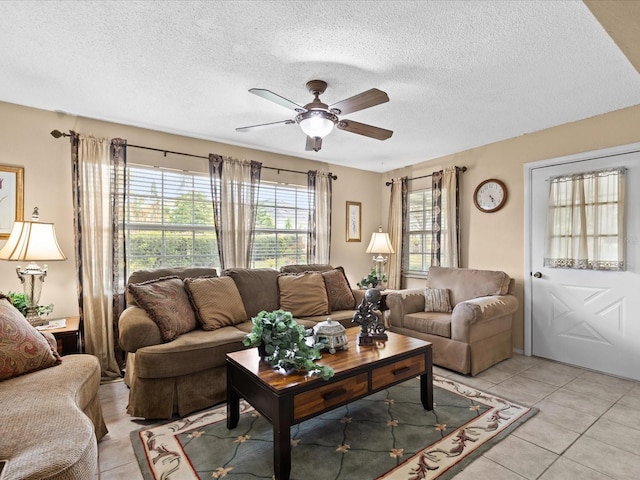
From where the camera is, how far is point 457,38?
197 cm

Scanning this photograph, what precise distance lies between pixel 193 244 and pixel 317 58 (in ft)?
8.03

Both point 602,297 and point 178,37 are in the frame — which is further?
point 602,297

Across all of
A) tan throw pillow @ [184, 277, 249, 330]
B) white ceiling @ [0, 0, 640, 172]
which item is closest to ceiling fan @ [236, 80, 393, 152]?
white ceiling @ [0, 0, 640, 172]

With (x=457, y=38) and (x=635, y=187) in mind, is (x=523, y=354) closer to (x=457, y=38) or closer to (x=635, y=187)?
(x=635, y=187)

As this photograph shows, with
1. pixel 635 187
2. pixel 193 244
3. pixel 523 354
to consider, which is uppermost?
pixel 635 187

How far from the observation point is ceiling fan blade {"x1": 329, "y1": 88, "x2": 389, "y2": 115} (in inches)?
82.7

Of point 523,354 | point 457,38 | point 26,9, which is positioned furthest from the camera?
point 523,354

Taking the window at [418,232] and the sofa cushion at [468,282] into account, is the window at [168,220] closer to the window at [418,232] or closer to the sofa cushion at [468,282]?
the sofa cushion at [468,282]

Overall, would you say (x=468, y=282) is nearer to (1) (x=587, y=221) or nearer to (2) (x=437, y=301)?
(2) (x=437, y=301)

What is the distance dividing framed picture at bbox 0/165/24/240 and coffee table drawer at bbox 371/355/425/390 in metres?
3.20

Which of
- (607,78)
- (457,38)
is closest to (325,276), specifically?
(457,38)

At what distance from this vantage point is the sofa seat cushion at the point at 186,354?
2316 mm

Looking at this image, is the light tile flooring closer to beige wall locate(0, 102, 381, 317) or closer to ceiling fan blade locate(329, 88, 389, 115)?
beige wall locate(0, 102, 381, 317)

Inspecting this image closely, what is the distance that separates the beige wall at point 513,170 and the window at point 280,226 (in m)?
1.99
